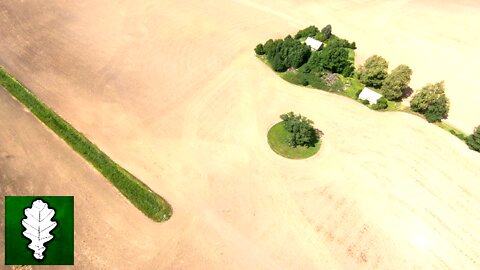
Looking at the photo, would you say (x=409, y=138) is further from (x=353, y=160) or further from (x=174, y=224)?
(x=174, y=224)

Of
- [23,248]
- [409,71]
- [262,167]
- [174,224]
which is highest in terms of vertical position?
[409,71]

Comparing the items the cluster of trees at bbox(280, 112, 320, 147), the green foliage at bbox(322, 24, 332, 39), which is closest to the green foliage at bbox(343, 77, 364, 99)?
the cluster of trees at bbox(280, 112, 320, 147)

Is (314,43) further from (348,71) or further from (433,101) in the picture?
(433,101)

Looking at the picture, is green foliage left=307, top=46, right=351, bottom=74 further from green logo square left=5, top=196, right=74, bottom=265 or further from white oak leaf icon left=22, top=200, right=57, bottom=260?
white oak leaf icon left=22, top=200, right=57, bottom=260

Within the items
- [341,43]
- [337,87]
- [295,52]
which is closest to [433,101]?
[337,87]

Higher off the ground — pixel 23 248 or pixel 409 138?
pixel 409 138

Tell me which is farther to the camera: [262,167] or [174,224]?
[262,167]

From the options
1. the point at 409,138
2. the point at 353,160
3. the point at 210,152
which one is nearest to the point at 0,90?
the point at 210,152
